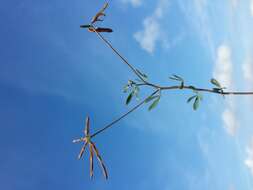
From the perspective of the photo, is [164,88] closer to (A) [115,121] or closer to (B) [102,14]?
(A) [115,121]

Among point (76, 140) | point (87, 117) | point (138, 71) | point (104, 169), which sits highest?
point (138, 71)

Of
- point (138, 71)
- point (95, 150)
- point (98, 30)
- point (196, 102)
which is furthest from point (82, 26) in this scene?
point (196, 102)

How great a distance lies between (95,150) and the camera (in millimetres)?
3020

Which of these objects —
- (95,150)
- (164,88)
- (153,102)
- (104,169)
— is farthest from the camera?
(153,102)

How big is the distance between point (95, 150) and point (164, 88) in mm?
1119

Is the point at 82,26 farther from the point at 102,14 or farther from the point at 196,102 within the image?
the point at 196,102

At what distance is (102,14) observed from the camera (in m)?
3.61

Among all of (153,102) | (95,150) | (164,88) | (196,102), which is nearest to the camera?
(95,150)

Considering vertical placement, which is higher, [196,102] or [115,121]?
[196,102]

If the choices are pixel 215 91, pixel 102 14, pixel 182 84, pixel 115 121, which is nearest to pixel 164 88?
pixel 182 84

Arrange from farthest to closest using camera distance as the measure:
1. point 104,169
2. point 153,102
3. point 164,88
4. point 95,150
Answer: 1. point 153,102
2. point 164,88
3. point 104,169
4. point 95,150

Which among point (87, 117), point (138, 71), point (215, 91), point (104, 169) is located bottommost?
point (104, 169)

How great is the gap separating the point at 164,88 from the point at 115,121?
824 mm

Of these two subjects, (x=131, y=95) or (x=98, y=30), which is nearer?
(x=98, y=30)
